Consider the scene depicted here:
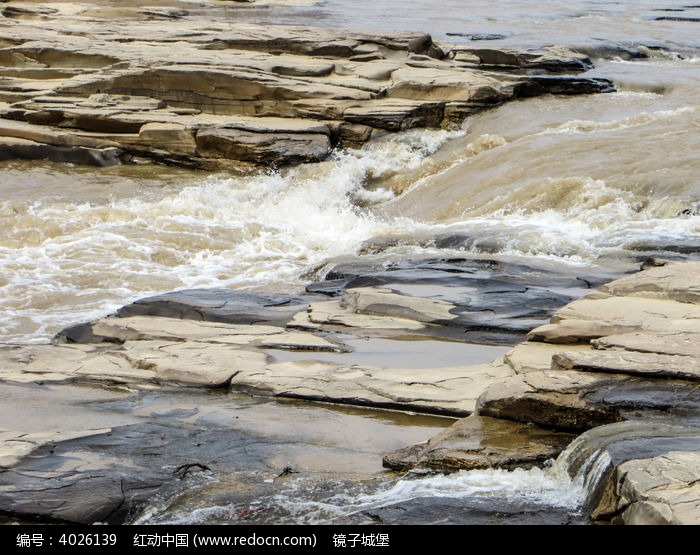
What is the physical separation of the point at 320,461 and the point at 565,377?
1.06m

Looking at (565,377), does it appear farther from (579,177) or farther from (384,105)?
(384,105)

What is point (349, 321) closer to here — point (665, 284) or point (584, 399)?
point (665, 284)

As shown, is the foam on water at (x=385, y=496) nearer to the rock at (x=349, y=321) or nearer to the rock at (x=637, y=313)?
the rock at (x=637, y=313)

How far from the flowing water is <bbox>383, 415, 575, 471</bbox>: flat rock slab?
139 inches

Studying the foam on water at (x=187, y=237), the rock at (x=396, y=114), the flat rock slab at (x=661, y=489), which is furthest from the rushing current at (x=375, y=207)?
the flat rock slab at (x=661, y=489)

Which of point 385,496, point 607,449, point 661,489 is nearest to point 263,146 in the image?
point 385,496

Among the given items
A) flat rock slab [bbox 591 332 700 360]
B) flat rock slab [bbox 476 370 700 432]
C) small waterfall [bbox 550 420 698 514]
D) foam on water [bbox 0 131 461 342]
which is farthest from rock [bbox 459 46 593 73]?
small waterfall [bbox 550 420 698 514]

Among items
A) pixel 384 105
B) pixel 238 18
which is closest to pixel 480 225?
pixel 384 105

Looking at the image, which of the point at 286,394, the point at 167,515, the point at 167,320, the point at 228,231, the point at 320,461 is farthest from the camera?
the point at 228,231

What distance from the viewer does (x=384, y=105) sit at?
41.8 ft

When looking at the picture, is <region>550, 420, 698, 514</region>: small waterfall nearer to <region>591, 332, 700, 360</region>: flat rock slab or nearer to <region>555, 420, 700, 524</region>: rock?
<region>555, 420, 700, 524</region>: rock

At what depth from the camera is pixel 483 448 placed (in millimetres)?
3814

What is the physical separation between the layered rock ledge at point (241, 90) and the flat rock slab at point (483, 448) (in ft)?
27.5

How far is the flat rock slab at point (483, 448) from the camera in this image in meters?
3.72
